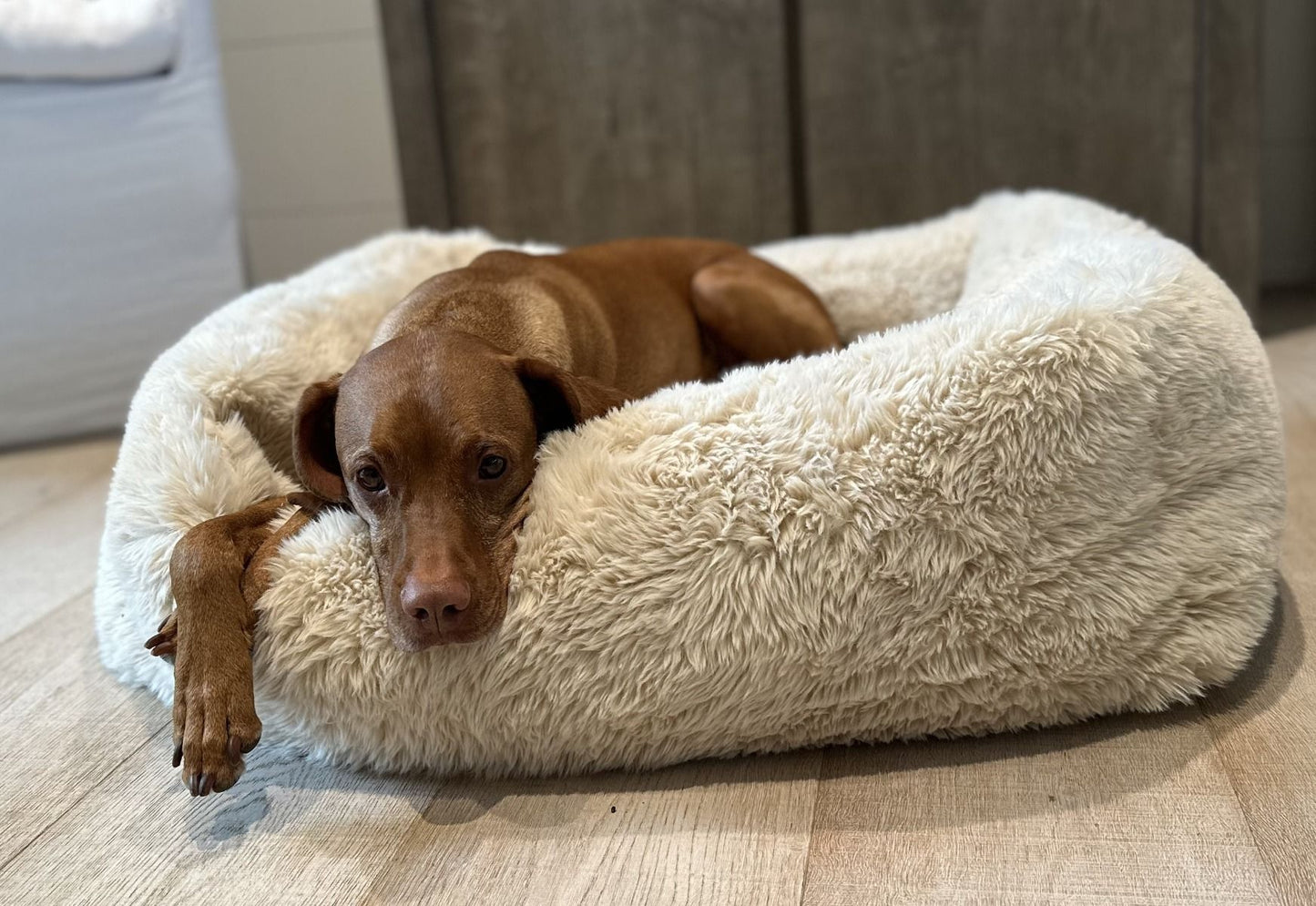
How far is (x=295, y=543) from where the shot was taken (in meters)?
1.76

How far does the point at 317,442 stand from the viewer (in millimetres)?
1953

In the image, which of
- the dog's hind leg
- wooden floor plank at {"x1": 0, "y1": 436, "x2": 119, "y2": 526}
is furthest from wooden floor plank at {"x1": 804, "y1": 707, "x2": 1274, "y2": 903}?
wooden floor plank at {"x1": 0, "y1": 436, "x2": 119, "y2": 526}

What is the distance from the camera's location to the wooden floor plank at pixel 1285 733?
1.40 meters

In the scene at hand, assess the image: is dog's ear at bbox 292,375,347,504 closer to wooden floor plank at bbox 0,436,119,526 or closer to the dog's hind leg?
the dog's hind leg

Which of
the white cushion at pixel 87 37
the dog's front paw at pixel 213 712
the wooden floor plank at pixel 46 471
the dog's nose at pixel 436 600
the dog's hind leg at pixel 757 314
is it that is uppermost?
the white cushion at pixel 87 37

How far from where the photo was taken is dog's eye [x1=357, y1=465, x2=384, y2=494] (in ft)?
5.68

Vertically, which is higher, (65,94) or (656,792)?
(65,94)

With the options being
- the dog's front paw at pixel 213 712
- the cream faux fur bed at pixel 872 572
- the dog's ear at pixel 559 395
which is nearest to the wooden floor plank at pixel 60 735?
the dog's front paw at pixel 213 712

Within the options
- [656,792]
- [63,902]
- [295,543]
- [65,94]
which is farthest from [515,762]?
[65,94]

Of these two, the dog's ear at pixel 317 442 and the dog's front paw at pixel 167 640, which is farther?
the dog's ear at pixel 317 442

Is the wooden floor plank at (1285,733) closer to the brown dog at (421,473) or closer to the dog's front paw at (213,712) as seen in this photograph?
the brown dog at (421,473)

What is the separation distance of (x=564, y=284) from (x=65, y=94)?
6.74 feet

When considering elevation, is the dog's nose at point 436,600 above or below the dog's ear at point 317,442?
below

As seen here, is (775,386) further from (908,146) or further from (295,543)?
(908,146)
